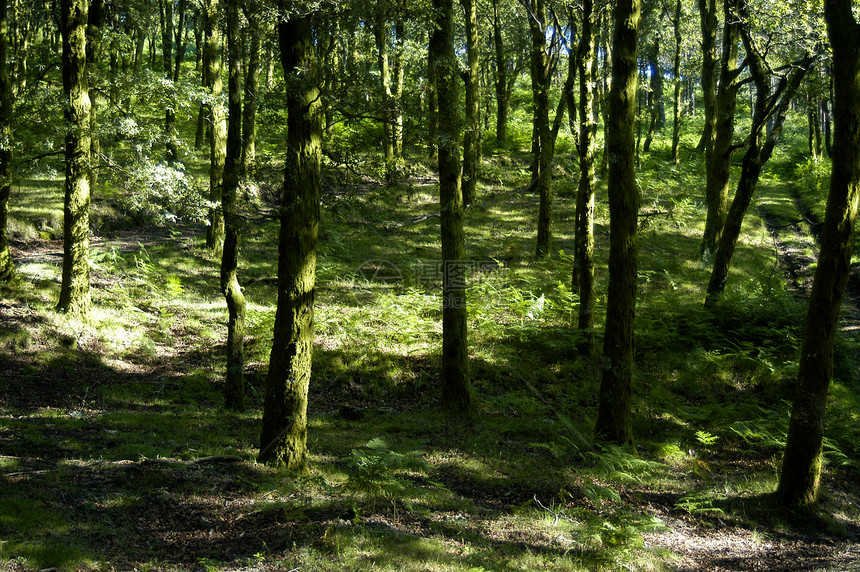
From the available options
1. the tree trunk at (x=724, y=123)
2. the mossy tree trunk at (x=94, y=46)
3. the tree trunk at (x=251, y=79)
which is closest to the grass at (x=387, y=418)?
the tree trunk at (x=251, y=79)

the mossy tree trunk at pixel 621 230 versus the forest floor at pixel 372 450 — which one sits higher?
the mossy tree trunk at pixel 621 230

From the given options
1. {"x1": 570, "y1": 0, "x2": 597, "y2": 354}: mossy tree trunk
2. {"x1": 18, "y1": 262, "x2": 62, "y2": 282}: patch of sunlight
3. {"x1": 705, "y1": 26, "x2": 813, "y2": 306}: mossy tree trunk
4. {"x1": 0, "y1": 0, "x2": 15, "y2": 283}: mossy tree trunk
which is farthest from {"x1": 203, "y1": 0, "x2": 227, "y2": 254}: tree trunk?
{"x1": 705, "y1": 26, "x2": 813, "y2": 306}: mossy tree trunk

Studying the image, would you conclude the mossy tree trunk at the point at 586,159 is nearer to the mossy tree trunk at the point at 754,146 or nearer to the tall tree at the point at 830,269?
the mossy tree trunk at the point at 754,146

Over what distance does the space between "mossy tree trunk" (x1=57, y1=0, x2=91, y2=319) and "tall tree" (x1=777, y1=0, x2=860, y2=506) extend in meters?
12.6

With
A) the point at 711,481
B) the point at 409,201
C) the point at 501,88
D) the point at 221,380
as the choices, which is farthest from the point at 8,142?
the point at 501,88

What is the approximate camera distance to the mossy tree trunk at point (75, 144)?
1212cm

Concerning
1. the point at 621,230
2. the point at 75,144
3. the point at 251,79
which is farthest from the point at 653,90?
the point at 75,144

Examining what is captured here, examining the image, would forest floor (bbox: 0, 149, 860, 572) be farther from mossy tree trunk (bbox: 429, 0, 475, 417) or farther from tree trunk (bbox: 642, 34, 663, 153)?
tree trunk (bbox: 642, 34, 663, 153)

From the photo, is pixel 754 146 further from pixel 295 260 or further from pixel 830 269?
pixel 295 260

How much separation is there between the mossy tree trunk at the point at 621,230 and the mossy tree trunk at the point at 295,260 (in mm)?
3933

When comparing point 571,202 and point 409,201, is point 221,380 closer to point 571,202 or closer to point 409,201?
point 409,201

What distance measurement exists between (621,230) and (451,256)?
10.1 ft

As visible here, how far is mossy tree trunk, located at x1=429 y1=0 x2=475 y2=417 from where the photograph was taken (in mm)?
9797

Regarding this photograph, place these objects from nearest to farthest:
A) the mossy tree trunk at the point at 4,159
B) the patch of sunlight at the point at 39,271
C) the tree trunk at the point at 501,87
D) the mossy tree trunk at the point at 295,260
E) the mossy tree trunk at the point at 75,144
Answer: the mossy tree trunk at the point at 295,260 < the mossy tree trunk at the point at 75,144 < the mossy tree trunk at the point at 4,159 < the patch of sunlight at the point at 39,271 < the tree trunk at the point at 501,87
